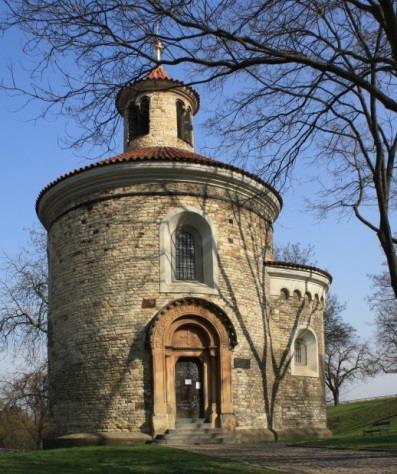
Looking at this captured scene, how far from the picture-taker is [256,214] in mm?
21750

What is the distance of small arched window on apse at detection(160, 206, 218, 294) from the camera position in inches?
766

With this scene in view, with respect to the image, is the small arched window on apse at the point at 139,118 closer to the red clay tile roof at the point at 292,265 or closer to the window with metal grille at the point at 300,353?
the red clay tile roof at the point at 292,265

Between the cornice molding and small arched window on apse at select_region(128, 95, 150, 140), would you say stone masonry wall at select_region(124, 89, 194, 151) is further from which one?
the cornice molding

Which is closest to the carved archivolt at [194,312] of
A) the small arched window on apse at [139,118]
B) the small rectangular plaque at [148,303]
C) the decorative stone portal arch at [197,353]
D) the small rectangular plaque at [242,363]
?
the decorative stone portal arch at [197,353]

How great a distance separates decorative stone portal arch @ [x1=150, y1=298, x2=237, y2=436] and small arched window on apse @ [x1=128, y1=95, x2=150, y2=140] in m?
8.27

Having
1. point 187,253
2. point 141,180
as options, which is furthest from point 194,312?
point 141,180

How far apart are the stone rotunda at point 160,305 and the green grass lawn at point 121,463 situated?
420cm

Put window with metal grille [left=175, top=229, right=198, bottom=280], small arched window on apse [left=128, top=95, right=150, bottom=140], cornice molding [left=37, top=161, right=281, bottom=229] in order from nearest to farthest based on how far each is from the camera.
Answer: cornice molding [left=37, top=161, right=281, bottom=229], window with metal grille [left=175, top=229, right=198, bottom=280], small arched window on apse [left=128, top=95, right=150, bottom=140]

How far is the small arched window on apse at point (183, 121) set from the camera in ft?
82.3

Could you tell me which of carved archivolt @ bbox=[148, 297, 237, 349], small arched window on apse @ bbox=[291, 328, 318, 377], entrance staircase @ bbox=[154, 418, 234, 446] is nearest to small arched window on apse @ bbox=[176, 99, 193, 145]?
carved archivolt @ bbox=[148, 297, 237, 349]

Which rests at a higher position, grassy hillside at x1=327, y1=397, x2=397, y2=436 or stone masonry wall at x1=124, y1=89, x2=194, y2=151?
stone masonry wall at x1=124, y1=89, x2=194, y2=151

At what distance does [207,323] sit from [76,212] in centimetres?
550

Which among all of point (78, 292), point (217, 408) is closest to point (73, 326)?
point (78, 292)

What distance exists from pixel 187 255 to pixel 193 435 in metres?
5.55
